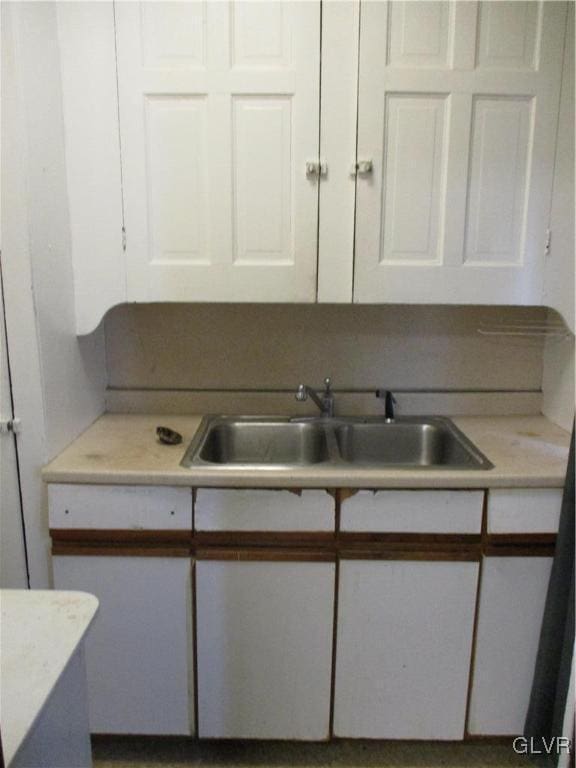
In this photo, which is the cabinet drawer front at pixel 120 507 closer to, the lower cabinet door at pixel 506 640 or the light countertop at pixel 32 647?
the light countertop at pixel 32 647

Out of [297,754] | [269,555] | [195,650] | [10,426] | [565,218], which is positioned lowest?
[297,754]

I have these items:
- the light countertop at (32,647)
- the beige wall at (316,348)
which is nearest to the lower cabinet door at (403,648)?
the beige wall at (316,348)

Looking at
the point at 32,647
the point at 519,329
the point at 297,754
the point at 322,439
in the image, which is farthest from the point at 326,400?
the point at 32,647

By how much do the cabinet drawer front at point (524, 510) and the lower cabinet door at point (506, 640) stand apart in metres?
0.09

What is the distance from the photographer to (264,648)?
157 centimetres

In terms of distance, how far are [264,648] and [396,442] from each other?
785mm

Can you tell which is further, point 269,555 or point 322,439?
point 322,439

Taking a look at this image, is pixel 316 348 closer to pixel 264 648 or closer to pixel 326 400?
pixel 326 400

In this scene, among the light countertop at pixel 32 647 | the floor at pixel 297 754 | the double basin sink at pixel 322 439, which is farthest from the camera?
the double basin sink at pixel 322 439

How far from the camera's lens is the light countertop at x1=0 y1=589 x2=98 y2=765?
27.3 inches

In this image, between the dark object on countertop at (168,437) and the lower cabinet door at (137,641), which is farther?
the dark object on countertop at (168,437)

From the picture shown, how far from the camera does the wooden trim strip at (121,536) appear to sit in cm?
151

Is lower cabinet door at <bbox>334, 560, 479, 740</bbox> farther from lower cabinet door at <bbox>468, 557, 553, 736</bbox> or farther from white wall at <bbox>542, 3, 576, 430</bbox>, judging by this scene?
white wall at <bbox>542, 3, 576, 430</bbox>

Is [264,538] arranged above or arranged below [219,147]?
below
